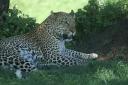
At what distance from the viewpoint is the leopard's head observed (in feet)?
37.0

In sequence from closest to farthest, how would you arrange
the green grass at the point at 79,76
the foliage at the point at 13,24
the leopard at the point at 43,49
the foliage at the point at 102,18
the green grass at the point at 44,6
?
the green grass at the point at 79,76 < the leopard at the point at 43,49 < the foliage at the point at 13,24 < the foliage at the point at 102,18 < the green grass at the point at 44,6

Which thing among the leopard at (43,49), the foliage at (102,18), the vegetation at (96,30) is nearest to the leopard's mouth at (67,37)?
the leopard at (43,49)

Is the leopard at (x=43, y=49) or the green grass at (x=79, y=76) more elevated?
the leopard at (x=43, y=49)

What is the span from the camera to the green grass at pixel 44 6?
1817 cm

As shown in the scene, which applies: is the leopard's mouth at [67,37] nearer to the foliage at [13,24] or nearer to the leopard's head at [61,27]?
the leopard's head at [61,27]

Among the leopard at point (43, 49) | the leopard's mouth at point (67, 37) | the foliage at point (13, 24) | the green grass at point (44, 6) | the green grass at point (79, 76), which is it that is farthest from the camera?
the green grass at point (44, 6)

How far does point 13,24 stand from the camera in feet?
43.4

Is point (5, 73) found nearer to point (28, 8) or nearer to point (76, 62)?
point (76, 62)

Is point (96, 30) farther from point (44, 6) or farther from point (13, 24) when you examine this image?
point (44, 6)

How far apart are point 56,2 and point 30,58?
868 centimetres

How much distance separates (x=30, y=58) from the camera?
10.8 m

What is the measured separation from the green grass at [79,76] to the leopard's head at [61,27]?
3.14ft

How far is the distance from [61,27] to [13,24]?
7.39ft

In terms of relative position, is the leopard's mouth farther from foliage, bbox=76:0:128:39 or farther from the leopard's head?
foliage, bbox=76:0:128:39
